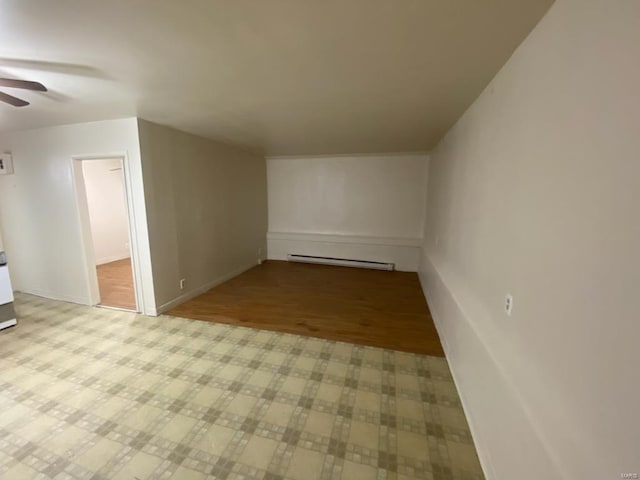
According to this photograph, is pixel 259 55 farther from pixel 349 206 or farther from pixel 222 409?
pixel 349 206

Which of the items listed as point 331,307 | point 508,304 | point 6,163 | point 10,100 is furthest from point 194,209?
point 508,304

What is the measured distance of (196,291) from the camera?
370 centimetres

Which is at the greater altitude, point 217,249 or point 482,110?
point 482,110

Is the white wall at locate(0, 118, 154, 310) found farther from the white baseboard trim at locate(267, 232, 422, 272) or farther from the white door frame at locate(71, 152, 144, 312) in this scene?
the white baseboard trim at locate(267, 232, 422, 272)

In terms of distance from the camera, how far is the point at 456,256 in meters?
2.50

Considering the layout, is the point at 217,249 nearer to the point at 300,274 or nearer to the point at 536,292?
the point at 300,274

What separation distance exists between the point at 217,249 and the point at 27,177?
2494mm

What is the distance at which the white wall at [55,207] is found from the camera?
9.52ft

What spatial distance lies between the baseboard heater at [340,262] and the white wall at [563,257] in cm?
332

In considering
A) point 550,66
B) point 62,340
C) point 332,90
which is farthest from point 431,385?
point 62,340

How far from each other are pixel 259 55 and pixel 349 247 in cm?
412

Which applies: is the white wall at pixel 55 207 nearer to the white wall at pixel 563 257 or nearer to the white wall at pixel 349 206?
the white wall at pixel 349 206

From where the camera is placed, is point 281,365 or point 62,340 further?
point 62,340

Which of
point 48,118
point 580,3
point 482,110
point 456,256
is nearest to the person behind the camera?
point 580,3
